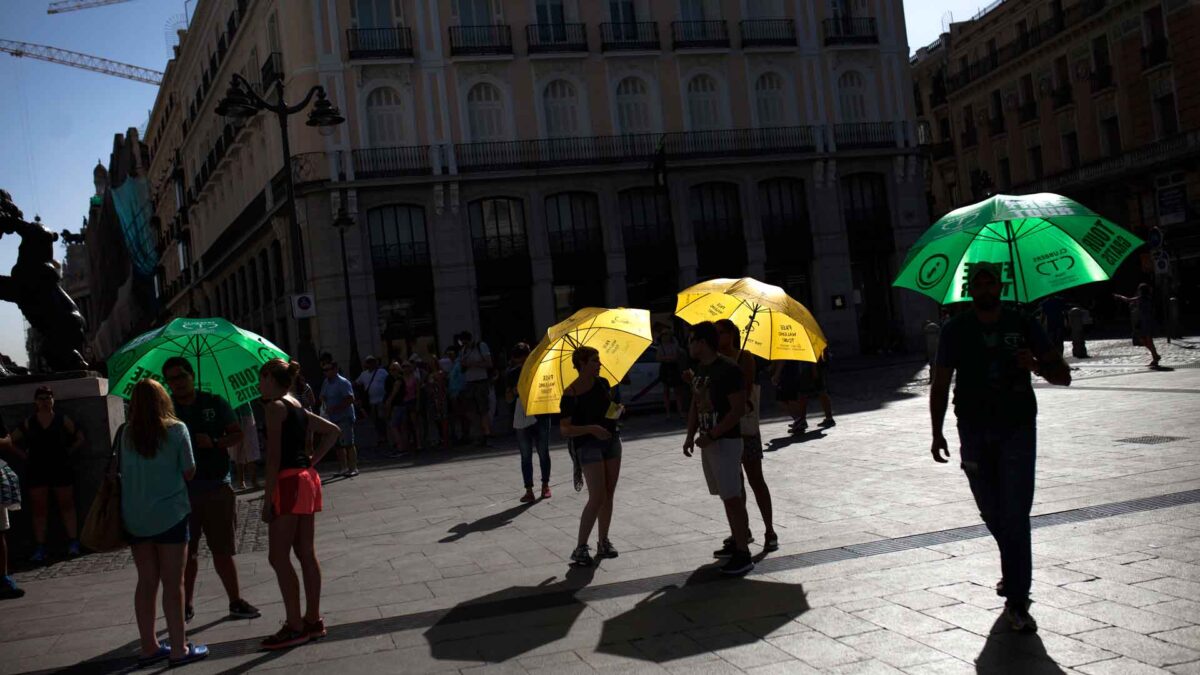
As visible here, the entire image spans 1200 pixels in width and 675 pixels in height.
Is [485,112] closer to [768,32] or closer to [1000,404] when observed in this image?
[768,32]

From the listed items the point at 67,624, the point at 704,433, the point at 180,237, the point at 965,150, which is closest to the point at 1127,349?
the point at 704,433

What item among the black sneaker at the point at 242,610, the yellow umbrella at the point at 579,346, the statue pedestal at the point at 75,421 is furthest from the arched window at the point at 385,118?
the black sneaker at the point at 242,610

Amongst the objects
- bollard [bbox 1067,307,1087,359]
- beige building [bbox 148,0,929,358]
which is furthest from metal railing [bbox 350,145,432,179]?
bollard [bbox 1067,307,1087,359]

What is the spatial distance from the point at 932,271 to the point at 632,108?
3243 cm

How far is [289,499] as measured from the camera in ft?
22.6

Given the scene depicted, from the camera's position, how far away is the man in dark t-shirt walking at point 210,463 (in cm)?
758

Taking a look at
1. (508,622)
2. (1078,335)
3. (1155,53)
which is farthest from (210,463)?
(1155,53)

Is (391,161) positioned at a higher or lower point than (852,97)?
lower

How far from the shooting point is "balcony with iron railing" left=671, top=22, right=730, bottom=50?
127 feet

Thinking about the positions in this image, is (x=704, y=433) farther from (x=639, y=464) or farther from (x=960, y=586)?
(x=639, y=464)

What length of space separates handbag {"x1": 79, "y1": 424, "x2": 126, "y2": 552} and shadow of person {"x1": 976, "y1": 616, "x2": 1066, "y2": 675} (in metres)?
4.66

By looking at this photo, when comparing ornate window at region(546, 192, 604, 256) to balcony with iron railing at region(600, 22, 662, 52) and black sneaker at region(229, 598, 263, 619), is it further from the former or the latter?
black sneaker at region(229, 598, 263, 619)

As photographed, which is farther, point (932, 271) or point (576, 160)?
point (576, 160)

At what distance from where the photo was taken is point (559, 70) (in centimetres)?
3775
